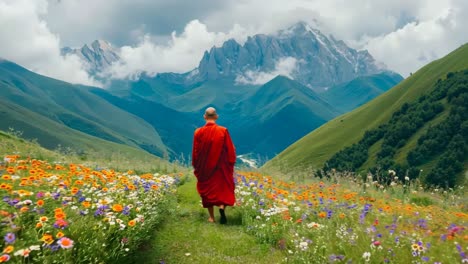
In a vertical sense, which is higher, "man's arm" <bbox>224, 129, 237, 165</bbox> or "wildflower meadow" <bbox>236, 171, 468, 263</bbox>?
"man's arm" <bbox>224, 129, 237, 165</bbox>

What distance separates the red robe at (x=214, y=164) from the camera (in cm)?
1045

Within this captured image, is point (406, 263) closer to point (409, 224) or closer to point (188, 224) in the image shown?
point (409, 224)

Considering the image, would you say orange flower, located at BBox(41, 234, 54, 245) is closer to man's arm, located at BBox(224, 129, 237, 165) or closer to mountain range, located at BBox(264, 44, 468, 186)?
man's arm, located at BBox(224, 129, 237, 165)

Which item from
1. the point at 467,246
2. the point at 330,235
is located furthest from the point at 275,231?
the point at 467,246

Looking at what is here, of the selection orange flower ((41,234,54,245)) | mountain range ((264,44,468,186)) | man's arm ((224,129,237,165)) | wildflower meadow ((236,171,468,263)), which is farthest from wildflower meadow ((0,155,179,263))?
mountain range ((264,44,468,186))

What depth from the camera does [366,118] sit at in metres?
138

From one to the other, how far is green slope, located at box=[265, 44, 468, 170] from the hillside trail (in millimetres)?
113259

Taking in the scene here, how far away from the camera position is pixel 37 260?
4.38m

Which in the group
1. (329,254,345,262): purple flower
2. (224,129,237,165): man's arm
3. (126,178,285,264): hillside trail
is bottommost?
(126,178,285,264): hillside trail

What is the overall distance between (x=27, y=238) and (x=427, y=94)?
139 m

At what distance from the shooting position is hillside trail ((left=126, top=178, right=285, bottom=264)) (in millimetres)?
7641

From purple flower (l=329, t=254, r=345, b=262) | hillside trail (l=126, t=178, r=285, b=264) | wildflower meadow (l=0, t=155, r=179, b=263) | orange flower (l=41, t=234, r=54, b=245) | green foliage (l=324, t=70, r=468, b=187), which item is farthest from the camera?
green foliage (l=324, t=70, r=468, b=187)

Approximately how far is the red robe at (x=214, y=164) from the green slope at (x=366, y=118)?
113 metres

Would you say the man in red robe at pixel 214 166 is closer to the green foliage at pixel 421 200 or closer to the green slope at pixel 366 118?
the green foliage at pixel 421 200
